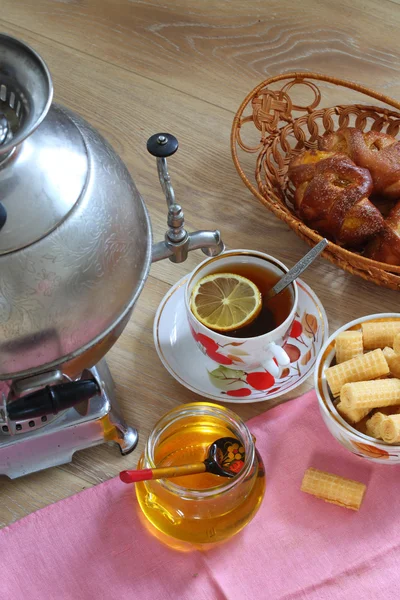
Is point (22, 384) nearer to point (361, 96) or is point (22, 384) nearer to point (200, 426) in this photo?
point (200, 426)

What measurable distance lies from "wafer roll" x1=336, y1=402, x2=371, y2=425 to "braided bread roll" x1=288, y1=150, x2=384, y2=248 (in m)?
0.28

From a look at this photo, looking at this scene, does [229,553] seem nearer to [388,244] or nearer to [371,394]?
[371,394]

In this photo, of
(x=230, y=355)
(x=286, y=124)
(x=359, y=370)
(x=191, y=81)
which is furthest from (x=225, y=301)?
(x=191, y=81)

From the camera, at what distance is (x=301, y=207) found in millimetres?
1058

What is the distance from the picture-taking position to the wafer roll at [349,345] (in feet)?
2.93

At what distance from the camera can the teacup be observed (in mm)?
887

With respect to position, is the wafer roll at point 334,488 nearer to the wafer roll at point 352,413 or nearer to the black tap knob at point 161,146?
the wafer roll at point 352,413

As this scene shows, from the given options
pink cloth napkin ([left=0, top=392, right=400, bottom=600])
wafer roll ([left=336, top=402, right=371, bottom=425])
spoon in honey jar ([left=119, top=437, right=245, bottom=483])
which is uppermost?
wafer roll ([left=336, top=402, right=371, bottom=425])

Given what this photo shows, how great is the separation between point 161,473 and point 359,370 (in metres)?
0.26

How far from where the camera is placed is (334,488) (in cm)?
87

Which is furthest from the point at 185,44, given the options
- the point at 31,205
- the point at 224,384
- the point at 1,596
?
the point at 1,596

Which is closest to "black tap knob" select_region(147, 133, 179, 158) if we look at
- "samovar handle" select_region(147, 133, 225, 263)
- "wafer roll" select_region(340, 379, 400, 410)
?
"samovar handle" select_region(147, 133, 225, 263)

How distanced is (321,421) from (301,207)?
310mm

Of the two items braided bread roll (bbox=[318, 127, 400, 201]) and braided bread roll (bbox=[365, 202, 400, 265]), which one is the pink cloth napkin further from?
braided bread roll (bbox=[318, 127, 400, 201])
